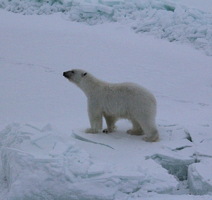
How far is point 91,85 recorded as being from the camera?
4.81 m

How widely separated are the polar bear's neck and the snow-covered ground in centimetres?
51

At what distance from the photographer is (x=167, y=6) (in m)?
12.8

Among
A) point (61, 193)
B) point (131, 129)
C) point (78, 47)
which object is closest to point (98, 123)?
point (131, 129)

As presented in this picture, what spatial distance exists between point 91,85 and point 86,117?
222 cm

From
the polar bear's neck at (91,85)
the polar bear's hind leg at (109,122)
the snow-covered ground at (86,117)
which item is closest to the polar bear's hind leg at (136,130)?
the snow-covered ground at (86,117)

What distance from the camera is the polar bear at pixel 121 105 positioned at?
170 inches

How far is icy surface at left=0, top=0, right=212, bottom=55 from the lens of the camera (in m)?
11.3

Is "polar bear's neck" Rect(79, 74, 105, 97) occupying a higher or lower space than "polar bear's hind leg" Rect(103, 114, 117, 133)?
higher

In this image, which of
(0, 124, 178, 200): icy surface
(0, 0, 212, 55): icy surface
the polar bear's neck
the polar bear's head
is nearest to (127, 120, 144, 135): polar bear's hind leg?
the polar bear's neck

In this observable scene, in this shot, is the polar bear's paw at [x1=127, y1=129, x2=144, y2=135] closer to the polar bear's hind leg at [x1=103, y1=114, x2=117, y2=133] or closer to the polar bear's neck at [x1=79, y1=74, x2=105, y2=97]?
the polar bear's hind leg at [x1=103, y1=114, x2=117, y2=133]

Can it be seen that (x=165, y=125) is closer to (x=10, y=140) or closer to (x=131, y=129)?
(x=131, y=129)

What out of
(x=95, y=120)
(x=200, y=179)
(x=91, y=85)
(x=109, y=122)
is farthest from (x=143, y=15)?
(x=200, y=179)

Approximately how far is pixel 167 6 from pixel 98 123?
30.1 ft

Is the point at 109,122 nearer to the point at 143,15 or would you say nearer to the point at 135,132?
the point at 135,132
